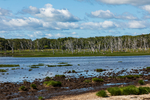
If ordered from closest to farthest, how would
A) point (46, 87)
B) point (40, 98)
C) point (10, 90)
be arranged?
point (40, 98) < point (10, 90) < point (46, 87)

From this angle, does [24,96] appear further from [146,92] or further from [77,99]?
[146,92]

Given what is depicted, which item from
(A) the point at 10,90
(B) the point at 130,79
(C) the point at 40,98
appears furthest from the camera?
(B) the point at 130,79

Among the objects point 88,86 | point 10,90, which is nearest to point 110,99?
point 88,86

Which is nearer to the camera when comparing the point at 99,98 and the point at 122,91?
the point at 99,98

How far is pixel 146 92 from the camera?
2319 cm

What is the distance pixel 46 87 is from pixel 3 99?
815cm

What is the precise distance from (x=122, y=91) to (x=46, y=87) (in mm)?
12386

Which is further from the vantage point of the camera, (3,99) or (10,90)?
(10,90)

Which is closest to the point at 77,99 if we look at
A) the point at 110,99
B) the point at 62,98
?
the point at 62,98

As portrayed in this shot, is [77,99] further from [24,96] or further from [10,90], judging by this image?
[10,90]

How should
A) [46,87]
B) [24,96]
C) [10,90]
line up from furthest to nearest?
[46,87], [10,90], [24,96]

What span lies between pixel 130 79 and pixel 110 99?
57.3ft

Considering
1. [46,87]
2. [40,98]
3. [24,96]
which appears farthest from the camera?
[46,87]

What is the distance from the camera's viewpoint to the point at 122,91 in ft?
76.6
